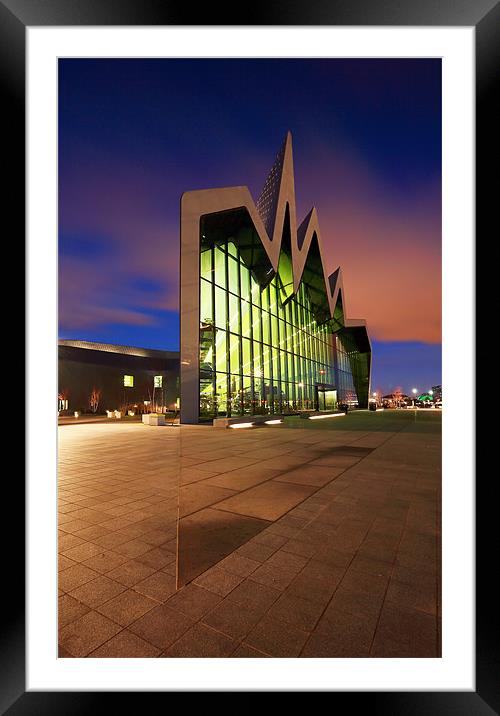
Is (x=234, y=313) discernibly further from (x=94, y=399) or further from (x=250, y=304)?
(x=94, y=399)

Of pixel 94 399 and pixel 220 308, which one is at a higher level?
pixel 220 308

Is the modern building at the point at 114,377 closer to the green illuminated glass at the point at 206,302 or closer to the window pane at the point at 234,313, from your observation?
the window pane at the point at 234,313

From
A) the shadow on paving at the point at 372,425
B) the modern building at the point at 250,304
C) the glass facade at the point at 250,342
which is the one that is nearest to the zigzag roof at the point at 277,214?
the modern building at the point at 250,304

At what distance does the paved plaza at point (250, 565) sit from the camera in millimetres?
2318

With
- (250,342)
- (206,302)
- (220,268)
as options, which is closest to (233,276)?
(220,268)

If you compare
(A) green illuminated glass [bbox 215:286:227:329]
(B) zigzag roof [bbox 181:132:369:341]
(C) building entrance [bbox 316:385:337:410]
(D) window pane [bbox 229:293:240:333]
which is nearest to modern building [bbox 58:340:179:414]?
(C) building entrance [bbox 316:385:337:410]

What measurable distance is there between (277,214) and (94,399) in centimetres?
3370

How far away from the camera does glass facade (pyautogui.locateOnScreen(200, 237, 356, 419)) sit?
20.8 meters

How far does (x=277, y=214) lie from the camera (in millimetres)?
28281
